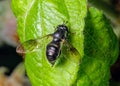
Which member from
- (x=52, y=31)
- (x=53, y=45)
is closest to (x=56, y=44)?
(x=53, y=45)

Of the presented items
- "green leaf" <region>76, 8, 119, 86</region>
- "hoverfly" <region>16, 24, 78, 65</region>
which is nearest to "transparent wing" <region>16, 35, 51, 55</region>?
"hoverfly" <region>16, 24, 78, 65</region>

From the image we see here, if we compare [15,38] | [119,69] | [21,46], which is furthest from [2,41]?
[21,46]

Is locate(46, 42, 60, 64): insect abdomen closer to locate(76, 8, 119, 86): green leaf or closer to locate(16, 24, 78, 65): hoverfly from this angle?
locate(16, 24, 78, 65): hoverfly

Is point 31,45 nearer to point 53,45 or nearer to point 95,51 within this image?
point 53,45

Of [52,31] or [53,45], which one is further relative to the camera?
[53,45]

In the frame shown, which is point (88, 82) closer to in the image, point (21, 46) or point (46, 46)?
point (46, 46)
